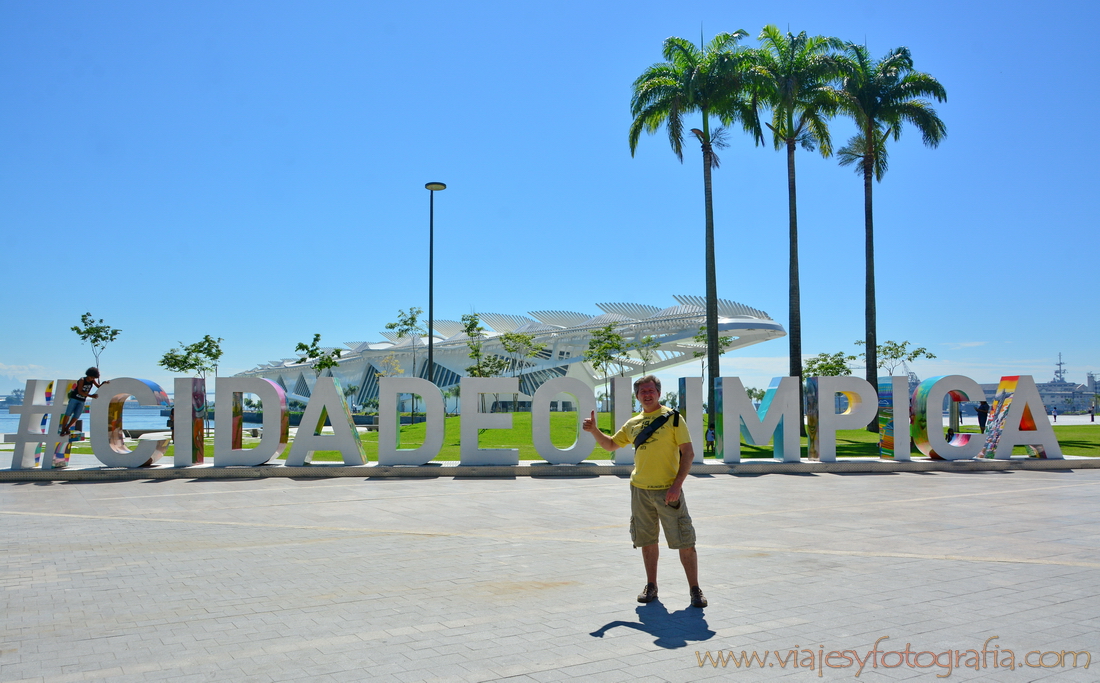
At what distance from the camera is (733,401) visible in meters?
17.3

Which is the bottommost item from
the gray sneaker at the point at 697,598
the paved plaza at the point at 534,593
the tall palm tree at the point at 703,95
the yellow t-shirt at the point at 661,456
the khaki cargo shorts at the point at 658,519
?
the paved plaza at the point at 534,593

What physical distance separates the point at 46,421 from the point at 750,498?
15263 mm

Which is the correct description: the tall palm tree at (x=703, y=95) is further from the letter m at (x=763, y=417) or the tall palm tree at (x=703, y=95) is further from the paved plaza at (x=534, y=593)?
the paved plaza at (x=534, y=593)

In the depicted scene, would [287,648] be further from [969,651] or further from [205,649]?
[969,651]

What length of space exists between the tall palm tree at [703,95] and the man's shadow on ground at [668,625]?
1904cm

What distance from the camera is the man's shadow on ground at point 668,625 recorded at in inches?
193

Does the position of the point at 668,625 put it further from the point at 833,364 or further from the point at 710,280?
the point at 833,364

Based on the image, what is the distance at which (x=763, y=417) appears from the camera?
17.6 m

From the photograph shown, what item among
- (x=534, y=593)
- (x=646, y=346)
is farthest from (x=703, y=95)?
(x=646, y=346)

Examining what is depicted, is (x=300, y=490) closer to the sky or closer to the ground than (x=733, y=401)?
A: closer to the ground

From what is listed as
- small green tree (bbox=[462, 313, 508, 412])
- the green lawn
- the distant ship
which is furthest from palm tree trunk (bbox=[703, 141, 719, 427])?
the distant ship

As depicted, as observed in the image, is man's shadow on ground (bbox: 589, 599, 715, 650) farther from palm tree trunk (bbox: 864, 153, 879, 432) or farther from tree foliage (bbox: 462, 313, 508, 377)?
tree foliage (bbox: 462, 313, 508, 377)

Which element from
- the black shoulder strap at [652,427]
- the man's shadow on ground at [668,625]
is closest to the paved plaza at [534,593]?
the man's shadow on ground at [668,625]

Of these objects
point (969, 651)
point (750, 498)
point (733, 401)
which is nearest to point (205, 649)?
point (969, 651)
